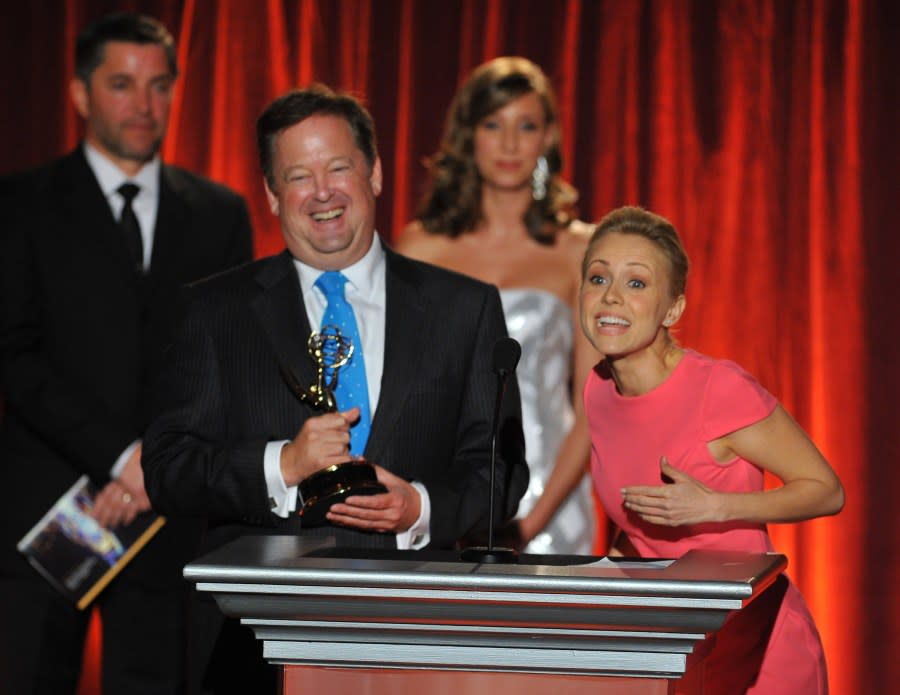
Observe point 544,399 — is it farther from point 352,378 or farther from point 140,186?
point 352,378

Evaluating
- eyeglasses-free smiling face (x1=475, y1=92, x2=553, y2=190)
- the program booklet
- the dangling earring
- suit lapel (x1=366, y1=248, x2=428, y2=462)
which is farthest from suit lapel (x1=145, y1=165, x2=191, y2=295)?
suit lapel (x1=366, y1=248, x2=428, y2=462)

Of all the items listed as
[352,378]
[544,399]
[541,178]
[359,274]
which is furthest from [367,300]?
[541,178]

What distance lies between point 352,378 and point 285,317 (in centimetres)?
16

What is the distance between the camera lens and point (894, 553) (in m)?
4.49

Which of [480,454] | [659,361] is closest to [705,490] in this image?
[659,361]

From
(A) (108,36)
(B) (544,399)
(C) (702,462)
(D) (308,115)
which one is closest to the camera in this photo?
(C) (702,462)

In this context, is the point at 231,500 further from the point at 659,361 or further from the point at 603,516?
the point at 603,516

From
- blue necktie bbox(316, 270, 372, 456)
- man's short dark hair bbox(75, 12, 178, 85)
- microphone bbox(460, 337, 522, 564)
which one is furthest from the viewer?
man's short dark hair bbox(75, 12, 178, 85)

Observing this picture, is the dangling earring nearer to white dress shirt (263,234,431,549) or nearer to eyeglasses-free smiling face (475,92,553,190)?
eyeglasses-free smiling face (475,92,553,190)

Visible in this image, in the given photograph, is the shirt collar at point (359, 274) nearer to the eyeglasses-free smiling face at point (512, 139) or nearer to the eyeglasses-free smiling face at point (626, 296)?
the eyeglasses-free smiling face at point (626, 296)

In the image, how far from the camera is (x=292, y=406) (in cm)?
253

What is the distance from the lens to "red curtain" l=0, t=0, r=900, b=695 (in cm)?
452

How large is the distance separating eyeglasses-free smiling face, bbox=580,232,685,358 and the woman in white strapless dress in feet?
4.66

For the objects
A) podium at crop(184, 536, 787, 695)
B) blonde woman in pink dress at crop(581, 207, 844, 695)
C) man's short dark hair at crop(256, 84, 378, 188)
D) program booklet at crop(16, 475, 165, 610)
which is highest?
man's short dark hair at crop(256, 84, 378, 188)
